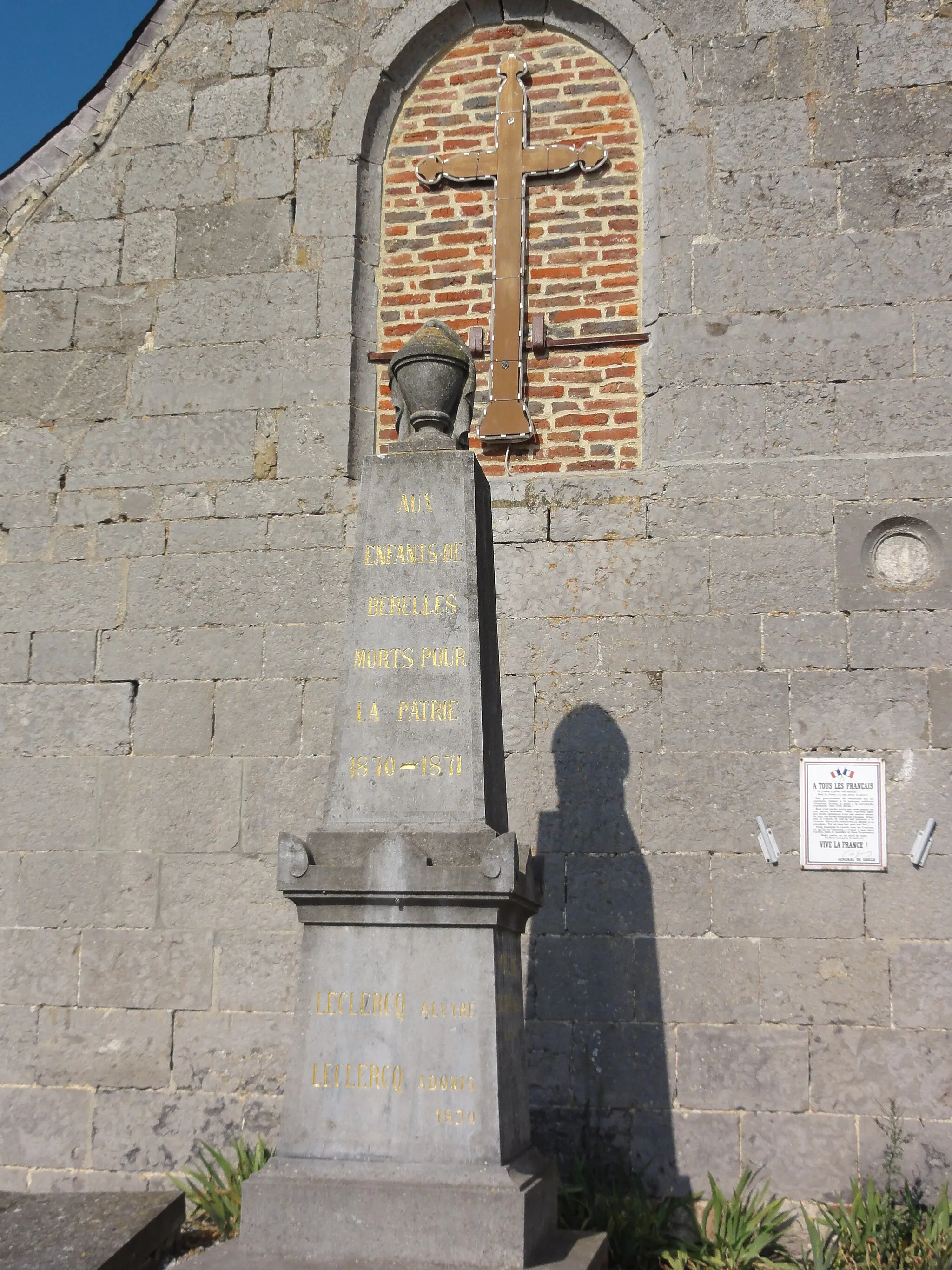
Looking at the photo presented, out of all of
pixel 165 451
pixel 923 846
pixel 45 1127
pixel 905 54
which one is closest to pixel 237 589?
pixel 165 451

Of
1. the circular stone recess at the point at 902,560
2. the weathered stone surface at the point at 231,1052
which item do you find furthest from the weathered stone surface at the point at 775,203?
the weathered stone surface at the point at 231,1052

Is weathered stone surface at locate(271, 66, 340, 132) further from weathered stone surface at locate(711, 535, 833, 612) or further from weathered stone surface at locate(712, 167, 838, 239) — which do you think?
weathered stone surface at locate(711, 535, 833, 612)

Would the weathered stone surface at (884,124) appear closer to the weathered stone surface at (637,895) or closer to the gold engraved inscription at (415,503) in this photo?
the gold engraved inscription at (415,503)

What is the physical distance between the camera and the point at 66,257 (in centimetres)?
684

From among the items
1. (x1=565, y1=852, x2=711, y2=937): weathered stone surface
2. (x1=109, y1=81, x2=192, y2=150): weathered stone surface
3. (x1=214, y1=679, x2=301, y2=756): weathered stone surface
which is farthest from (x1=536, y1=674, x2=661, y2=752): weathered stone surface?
(x1=109, y1=81, x2=192, y2=150): weathered stone surface

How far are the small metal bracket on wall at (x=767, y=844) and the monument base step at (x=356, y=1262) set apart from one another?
1831mm

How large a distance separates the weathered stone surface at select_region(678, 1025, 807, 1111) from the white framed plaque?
683 mm

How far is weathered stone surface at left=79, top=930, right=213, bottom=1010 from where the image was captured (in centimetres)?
575

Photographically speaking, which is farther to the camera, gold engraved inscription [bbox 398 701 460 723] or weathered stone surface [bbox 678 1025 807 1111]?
weathered stone surface [bbox 678 1025 807 1111]

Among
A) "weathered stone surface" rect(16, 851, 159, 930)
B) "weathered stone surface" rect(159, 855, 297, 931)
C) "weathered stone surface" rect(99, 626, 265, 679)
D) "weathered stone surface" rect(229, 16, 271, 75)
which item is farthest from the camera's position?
"weathered stone surface" rect(229, 16, 271, 75)

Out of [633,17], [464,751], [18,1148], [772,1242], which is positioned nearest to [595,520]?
[464,751]

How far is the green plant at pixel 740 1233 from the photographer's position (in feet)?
15.7

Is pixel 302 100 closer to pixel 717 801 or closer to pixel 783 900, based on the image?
pixel 717 801

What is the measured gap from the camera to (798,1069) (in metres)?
5.23
